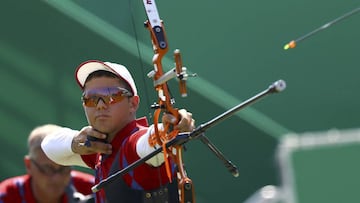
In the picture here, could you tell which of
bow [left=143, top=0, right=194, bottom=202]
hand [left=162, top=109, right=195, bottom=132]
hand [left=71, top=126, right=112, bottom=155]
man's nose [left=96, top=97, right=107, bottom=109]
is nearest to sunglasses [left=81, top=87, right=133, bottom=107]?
man's nose [left=96, top=97, right=107, bottom=109]

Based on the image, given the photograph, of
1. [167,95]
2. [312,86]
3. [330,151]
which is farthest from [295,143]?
[312,86]

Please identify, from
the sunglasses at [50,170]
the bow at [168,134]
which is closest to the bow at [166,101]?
the bow at [168,134]

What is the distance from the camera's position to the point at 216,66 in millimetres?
6582

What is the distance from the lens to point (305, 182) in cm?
337

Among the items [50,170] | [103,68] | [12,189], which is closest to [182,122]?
[103,68]

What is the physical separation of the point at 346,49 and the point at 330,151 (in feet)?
10.7

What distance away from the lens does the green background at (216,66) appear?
251 inches

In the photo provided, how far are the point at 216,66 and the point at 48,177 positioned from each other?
1.26 m

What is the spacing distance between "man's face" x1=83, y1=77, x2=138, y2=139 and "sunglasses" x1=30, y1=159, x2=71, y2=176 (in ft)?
4.13

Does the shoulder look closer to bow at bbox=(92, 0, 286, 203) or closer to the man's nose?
the man's nose

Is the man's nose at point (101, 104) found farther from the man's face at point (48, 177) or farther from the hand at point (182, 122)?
the man's face at point (48, 177)

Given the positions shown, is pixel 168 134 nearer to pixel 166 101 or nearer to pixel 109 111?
pixel 166 101

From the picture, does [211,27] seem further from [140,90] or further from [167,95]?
[167,95]

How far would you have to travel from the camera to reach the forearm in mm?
4785
